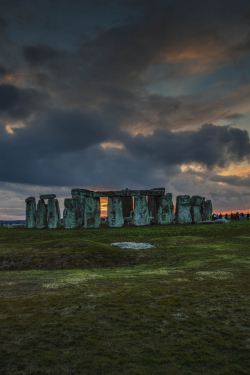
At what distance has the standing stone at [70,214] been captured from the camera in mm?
24172

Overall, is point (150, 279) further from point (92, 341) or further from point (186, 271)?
point (92, 341)

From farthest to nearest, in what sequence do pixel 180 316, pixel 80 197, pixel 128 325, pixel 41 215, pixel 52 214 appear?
pixel 41 215
pixel 80 197
pixel 52 214
pixel 180 316
pixel 128 325

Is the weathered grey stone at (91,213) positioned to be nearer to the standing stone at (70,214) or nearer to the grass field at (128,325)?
the standing stone at (70,214)

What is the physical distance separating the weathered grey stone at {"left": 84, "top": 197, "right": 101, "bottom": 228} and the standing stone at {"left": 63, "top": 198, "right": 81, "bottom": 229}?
1.32 m

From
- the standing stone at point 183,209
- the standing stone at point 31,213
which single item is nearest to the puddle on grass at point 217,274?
the standing stone at point 183,209

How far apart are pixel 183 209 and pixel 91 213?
8704mm

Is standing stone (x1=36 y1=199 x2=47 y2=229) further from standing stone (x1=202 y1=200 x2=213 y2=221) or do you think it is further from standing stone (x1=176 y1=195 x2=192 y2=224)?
standing stone (x1=202 y1=200 x2=213 y2=221)

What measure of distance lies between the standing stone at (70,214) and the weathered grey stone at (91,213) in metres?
1.32

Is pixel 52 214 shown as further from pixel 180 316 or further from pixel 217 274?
pixel 180 316

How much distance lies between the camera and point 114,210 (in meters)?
24.0

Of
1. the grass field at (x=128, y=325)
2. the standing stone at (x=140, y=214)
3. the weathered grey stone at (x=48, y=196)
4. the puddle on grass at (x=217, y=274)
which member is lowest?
the puddle on grass at (x=217, y=274)

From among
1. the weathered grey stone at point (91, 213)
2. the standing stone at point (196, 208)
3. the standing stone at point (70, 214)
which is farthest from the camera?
the standing stone at point (196, 208)

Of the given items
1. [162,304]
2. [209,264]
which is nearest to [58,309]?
[162,304]

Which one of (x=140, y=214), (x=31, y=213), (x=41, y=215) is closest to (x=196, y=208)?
(x=140, y=214)
